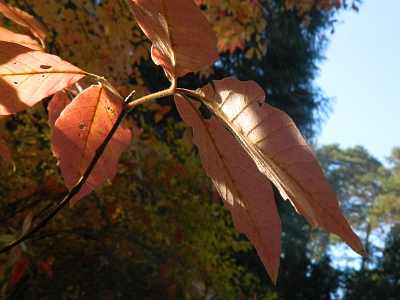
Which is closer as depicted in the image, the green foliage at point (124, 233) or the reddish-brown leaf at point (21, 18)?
the reddish-brown leaf at point (21, 18)

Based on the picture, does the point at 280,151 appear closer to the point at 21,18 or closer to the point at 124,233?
the point at 21,18

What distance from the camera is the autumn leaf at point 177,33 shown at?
28cm

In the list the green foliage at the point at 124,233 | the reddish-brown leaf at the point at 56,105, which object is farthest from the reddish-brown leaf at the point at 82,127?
the green foliage at the point at 124,233

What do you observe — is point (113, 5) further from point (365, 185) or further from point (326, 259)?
point (365, 185)

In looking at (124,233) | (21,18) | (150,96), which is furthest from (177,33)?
(124,233)

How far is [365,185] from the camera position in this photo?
21.2 metres

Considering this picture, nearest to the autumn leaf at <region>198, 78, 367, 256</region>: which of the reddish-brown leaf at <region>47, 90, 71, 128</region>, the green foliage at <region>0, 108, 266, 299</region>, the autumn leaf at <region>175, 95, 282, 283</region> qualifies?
the autumn leaf at <region>175, 95, 282, 283</region>

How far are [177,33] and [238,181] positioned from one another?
111mm

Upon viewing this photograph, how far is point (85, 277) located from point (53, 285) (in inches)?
8.1

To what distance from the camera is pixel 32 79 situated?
336 mm

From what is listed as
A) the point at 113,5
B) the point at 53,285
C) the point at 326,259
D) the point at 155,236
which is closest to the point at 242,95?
the point at 53,285

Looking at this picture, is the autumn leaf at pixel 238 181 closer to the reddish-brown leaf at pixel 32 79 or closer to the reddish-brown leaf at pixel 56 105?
the reddish-brown leaf at pixel 32 79

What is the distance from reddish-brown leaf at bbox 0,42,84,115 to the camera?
1.08 feet

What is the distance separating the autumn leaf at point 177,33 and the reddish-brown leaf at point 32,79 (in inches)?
2.7
